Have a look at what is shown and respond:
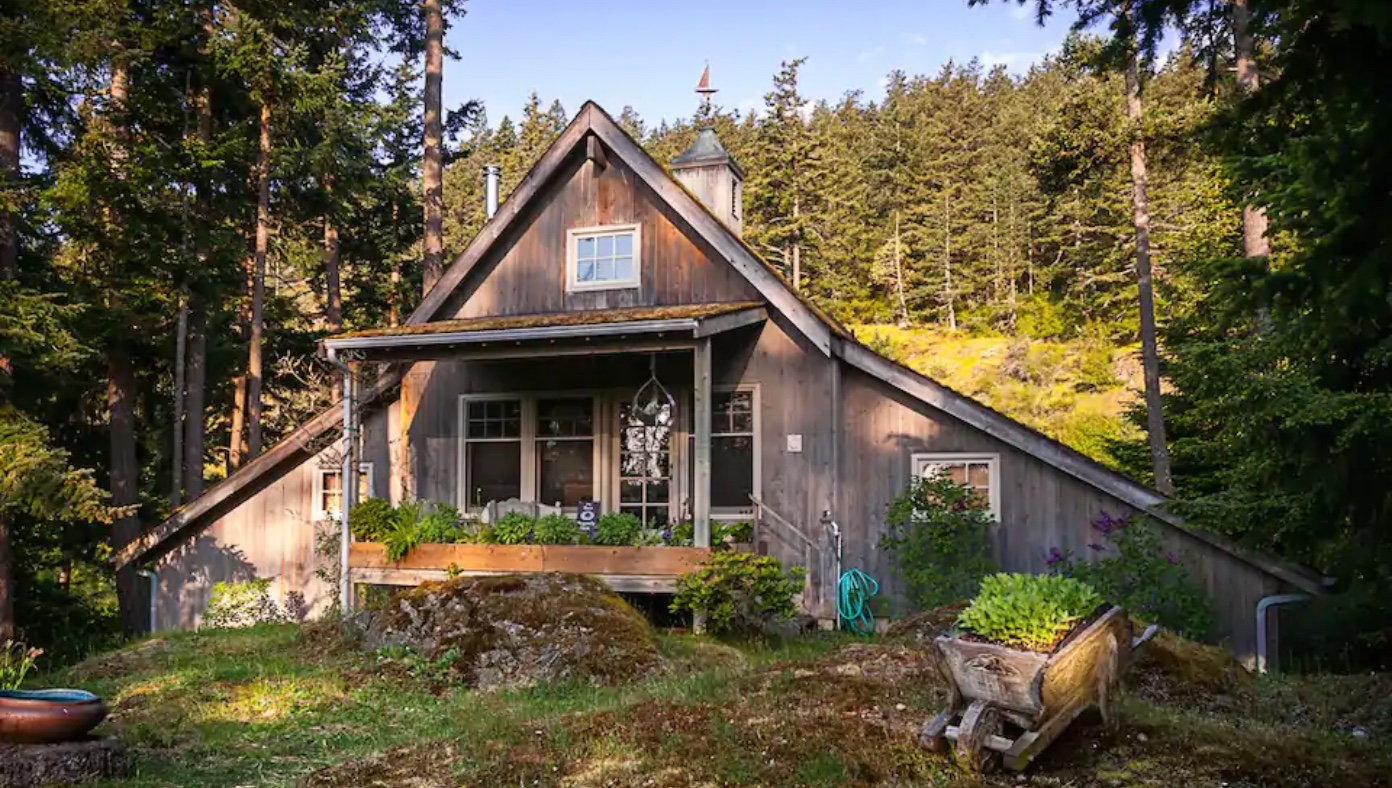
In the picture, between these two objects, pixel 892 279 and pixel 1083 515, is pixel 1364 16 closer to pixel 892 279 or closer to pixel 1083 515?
pixel 1083 515

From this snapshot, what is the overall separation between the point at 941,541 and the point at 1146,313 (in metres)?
7.75

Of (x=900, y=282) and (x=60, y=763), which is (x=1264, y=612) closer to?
(x=60, y=763)

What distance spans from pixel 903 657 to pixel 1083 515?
5.53 meters

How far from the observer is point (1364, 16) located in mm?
3408

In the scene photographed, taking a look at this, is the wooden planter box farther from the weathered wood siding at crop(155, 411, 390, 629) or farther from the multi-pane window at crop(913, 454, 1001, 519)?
the multi-pane window at crop(913, 454, 1001, 519)

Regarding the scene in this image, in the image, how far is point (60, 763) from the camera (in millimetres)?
6500

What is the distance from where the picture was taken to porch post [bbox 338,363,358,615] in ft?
46.5

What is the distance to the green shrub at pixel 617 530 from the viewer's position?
1317cm

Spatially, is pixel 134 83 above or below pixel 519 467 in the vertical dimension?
above

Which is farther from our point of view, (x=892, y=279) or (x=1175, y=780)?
(x=892, y=279)

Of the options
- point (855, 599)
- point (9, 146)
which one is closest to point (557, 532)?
point (855, 599)

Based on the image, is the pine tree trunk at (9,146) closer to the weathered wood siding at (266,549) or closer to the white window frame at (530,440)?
the weathered wood siding at (266,549)

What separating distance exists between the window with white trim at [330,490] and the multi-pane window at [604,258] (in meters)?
4.49

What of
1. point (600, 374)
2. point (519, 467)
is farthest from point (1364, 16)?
point (519, 467)
